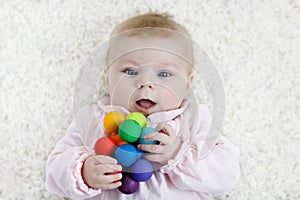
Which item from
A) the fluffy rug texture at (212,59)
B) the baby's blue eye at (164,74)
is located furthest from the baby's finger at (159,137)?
the fluffy rug texture at (212,59)

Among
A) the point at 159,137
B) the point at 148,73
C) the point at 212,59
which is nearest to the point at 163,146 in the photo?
the point at 159,137

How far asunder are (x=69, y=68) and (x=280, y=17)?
488 millimetres

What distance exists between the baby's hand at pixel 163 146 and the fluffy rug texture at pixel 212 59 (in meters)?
0.31

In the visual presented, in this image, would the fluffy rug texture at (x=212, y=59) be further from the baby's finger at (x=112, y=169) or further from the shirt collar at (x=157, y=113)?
the baby's finger at (x=112, y=169)

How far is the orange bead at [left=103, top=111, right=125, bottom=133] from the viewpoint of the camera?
3.22 feet

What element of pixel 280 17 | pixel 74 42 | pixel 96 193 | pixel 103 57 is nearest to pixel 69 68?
pixel 74 42

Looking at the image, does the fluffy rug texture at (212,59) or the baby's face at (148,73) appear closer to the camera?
the baby's face at (148,73)

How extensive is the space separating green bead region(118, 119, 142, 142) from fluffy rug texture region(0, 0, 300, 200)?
34 cm

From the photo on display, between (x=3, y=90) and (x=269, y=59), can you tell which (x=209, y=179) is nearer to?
(x=269, y=59)

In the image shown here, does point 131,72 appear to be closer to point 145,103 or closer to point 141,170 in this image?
point 145,103

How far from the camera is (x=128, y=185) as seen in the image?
971mm

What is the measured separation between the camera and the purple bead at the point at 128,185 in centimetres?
97

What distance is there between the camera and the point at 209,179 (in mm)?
1037

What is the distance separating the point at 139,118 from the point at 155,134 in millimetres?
38
